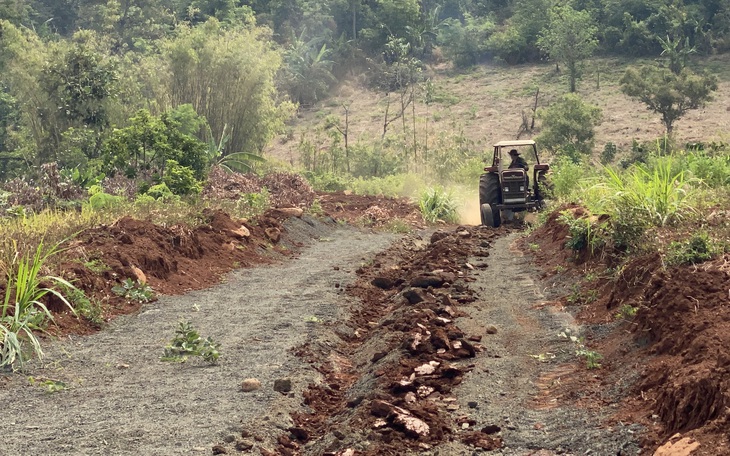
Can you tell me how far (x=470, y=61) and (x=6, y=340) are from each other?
63197 mm

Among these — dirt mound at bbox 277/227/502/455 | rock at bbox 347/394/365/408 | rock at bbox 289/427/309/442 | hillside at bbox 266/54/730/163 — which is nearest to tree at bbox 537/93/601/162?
hillside at bbox 266/54/730/163

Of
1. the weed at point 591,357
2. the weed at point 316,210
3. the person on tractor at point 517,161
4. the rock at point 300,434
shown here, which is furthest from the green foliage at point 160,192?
the rock at point 300,434

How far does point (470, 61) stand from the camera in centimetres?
6962

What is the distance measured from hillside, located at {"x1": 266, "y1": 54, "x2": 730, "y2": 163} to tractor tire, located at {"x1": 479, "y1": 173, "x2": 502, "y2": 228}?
24.2 metres

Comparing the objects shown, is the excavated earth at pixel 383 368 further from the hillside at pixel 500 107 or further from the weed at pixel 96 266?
the hillside at pixel 500 107

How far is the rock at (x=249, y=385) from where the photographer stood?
786cm

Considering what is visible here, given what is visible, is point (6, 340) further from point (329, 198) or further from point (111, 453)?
point (329, 198)

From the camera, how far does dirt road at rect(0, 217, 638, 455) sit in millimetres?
6414

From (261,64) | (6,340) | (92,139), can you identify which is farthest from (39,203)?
(261,64)

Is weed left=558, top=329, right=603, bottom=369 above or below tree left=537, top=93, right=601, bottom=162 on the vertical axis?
above

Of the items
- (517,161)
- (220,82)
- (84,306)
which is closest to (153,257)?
(84,306)

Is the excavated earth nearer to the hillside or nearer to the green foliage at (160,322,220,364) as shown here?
the green foliage at (160,322,220,364)

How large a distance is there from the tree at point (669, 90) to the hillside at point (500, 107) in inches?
44.3

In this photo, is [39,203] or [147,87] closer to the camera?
[39,203]
